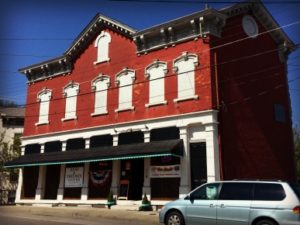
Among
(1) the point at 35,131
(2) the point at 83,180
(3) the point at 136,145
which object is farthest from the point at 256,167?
(1) the point at 35,131

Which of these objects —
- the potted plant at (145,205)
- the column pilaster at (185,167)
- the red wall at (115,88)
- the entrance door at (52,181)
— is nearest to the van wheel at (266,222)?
the column pilaster at (185,167)

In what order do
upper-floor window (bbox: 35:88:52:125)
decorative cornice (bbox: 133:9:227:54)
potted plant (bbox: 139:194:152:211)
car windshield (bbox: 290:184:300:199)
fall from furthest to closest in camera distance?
upper-floor window (bbox: 35:88:52:125) → decorative cornice (bbox: 133:9:227:54) → potted plant (bbox: 139:194:152:211) → car windshield (bbox: 290:184:300:199)

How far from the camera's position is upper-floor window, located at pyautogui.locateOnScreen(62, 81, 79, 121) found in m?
28.1

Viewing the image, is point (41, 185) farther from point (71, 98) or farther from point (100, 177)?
point (71, 98)

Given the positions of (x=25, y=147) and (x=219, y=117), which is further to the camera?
(x=25, y=147)

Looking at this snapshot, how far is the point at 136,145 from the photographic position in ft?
77.0

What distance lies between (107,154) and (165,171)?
349cm

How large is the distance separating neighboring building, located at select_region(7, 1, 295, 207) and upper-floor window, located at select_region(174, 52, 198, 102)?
54mm

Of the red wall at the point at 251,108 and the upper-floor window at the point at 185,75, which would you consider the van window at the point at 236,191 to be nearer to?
the red wall at the point at 251,108

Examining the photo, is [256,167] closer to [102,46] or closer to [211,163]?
[211,163]

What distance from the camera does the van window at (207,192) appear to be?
13.3m

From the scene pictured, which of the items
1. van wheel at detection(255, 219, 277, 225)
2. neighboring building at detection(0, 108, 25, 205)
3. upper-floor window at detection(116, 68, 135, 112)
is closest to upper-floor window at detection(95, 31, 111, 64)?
upper-floor window at detection(116, 68, 135, 112)

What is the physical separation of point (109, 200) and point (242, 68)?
10391 mm

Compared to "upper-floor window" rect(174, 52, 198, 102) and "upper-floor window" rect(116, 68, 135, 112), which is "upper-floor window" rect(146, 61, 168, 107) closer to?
"upper-floor window" rect(174, 52, 198, 102)
